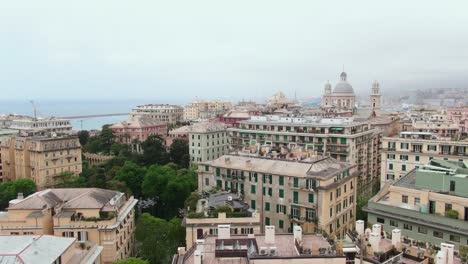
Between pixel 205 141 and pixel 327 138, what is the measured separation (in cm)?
2537

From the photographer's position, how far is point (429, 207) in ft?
94.5

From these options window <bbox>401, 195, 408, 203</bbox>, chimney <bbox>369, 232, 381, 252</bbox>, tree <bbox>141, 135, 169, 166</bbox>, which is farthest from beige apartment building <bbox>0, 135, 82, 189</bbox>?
chimney <bbox>369, 232, 381, 252</bbox>

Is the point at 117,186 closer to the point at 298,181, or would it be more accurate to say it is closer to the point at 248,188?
the point at 248,188

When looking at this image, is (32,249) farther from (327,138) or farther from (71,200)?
(327,138)

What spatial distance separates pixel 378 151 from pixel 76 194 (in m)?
50.9

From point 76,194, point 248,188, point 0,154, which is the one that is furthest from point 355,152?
point 0,154

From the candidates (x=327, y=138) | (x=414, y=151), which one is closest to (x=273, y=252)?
(x=414, y=151)

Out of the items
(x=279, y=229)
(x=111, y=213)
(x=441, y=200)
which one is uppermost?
(x=441, y=200)

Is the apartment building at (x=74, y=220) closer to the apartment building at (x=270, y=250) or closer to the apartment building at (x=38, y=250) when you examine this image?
the apartment building at (x=38, y=250)

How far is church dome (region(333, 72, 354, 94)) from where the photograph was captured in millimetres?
132625

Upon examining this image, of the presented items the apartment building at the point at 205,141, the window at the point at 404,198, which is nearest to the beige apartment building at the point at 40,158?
the apartment building at the point at 205,141

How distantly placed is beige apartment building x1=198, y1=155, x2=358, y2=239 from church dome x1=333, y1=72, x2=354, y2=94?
9719 centimetres

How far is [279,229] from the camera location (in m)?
36.8

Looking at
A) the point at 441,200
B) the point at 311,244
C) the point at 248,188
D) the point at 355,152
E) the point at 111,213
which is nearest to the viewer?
the point at 311,244
